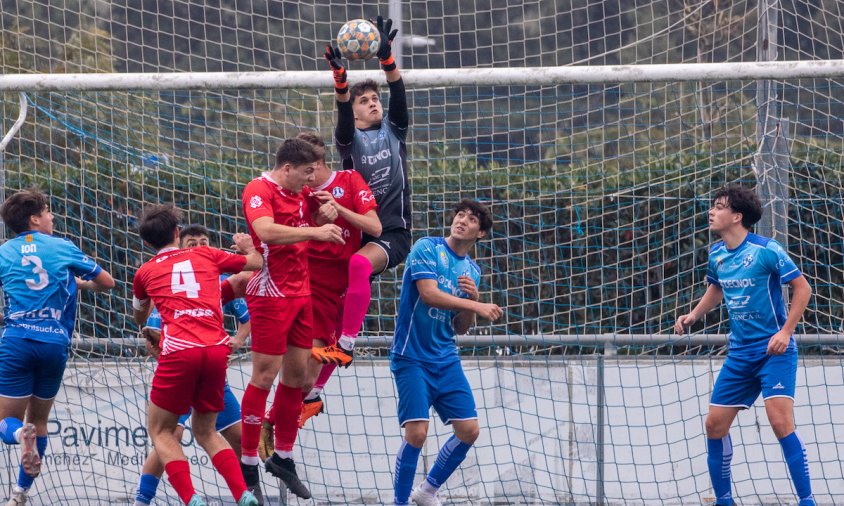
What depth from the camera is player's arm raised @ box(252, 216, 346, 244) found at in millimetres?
6605

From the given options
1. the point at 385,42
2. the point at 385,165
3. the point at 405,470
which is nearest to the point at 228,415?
the point at 405,470

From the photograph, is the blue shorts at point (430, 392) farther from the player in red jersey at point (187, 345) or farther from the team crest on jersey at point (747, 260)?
→ the team crest on jersey at point (747, 260)

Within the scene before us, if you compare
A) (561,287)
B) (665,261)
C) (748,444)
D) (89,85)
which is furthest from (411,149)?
(748,444)

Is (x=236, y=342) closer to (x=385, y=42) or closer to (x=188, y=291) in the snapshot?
(x=188, y=291)

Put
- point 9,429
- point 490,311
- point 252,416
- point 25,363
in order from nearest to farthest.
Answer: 1. point 252,416
2. point 490,311
3. point 9,429
4. point 25,363

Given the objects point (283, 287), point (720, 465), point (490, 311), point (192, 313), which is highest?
point (283, 287)

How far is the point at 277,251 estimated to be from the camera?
686 centimetres

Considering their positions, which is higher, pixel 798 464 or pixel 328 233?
pixel 328 233

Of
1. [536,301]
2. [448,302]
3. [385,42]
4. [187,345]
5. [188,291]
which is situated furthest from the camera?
[536,301]

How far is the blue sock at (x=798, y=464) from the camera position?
770 cm

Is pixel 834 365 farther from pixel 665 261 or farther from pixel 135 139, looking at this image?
pixel 135 139

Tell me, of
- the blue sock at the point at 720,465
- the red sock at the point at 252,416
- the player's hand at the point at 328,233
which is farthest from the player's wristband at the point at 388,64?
the blue sock at the point at 720,465

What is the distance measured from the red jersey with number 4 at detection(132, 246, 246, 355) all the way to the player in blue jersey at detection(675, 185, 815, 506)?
3.39 meters

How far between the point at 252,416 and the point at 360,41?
7.94ft
